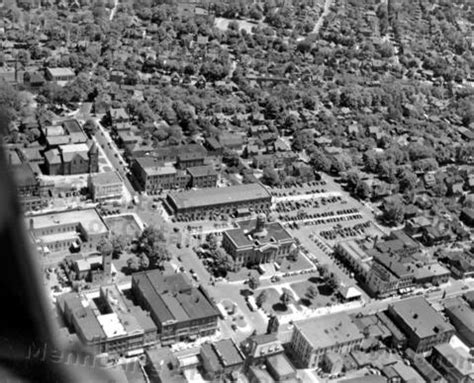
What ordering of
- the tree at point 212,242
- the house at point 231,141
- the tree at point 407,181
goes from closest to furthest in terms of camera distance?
the tree at point 212,242
the tree at point 407,181
the house at point 231,141

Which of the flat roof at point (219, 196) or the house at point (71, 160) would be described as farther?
the house at point (71, 160)

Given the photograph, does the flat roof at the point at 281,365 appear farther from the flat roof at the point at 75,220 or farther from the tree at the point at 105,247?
the flat roof at the point at 75,220

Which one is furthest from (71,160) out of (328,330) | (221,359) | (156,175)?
(328,330)

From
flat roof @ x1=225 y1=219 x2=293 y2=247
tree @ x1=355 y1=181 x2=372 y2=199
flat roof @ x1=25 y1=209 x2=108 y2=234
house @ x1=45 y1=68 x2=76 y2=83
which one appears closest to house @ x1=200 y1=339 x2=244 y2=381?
flat roof @ x1=225 y1=219 x2=293 y2=247

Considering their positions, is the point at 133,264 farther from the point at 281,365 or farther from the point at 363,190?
the point at 363,190

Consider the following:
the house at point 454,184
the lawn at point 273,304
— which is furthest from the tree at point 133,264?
the house at point 454,184

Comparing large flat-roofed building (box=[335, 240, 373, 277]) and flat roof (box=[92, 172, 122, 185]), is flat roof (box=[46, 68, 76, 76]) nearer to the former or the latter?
flat roof (box=[92, 172, 122, 185])

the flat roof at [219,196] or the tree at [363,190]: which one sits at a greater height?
the flat roof at [219,196]
